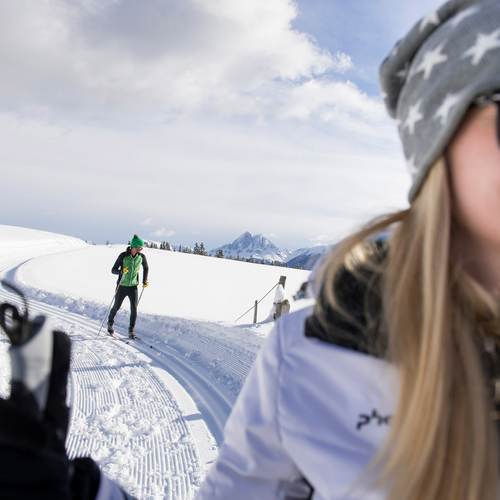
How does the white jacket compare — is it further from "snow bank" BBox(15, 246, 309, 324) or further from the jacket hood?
"snow bank" BBox(15, 246, 309, 324)

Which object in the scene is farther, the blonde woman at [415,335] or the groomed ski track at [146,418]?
the groomed ski track at [146,418]

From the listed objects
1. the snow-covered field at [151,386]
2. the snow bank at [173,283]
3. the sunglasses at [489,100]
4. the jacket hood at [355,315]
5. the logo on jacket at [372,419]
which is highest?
the sunglasses at [489,100]

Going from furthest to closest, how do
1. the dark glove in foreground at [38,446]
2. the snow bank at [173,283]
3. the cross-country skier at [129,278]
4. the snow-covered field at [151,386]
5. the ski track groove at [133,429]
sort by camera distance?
the snow bank at [173,283] → the cross-country skier at [129,278] → the snow-covered field at [151,386] → the ski track groove at [133,429] → the dark glove in foreground at [38,446]

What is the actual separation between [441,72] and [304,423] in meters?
0.89

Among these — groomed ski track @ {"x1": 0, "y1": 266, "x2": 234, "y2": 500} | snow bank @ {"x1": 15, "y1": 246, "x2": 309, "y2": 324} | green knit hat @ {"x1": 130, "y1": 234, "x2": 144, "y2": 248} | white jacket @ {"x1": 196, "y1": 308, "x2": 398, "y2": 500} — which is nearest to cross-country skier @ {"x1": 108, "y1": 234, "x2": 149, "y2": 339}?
green knit hat @ {"x1": 130, "y1": 234, "x2": 144, "y2": 248}

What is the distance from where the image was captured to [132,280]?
853 centimetres

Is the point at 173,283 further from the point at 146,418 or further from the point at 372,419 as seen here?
the point at 372,419

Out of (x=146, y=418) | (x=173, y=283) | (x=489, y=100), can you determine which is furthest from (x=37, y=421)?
(x=173, y=283)

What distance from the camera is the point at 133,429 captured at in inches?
168

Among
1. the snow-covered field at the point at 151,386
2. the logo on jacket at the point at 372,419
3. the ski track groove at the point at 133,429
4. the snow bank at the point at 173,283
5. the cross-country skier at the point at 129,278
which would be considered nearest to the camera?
the logo on jacket at the point at 372,419

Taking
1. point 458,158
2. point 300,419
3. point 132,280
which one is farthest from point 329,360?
point 132,280

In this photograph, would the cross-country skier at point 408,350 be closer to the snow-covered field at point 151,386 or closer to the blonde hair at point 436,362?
the blonde hair at point 436,362

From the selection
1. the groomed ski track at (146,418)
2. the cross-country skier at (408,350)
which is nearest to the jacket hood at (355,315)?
the cross-country skier at (408,350)

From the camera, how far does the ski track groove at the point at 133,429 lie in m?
3.46
